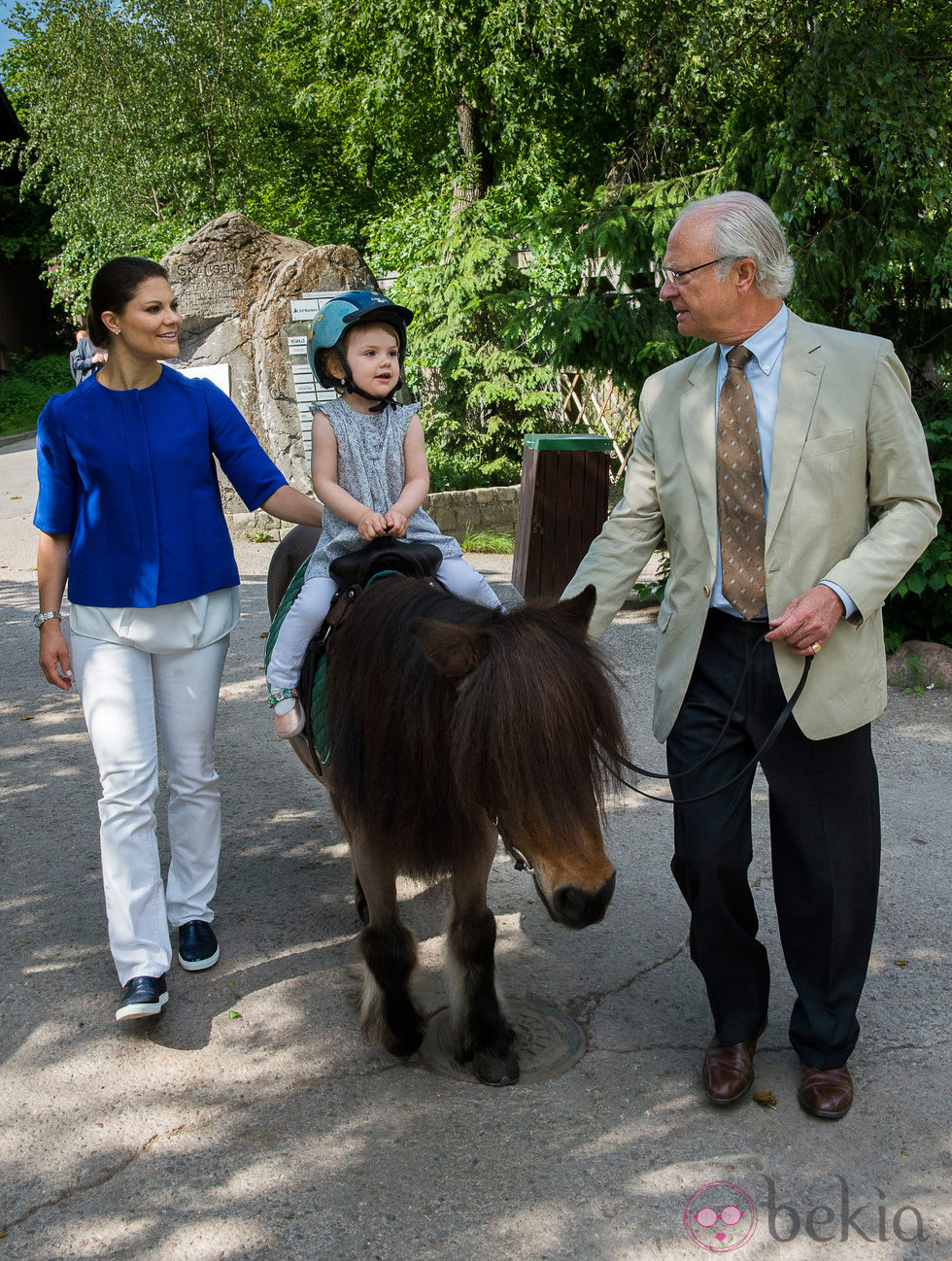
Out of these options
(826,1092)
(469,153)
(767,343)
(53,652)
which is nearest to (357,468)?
(53,652)

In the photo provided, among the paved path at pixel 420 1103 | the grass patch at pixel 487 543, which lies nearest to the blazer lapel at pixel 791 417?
the paved path at pixel 420 1103

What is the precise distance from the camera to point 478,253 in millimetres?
14141

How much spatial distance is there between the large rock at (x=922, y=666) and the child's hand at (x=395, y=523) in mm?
4574

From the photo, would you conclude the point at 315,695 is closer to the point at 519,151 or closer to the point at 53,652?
the point at 53,652

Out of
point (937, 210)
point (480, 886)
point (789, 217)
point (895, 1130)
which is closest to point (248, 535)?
point (789, 217)

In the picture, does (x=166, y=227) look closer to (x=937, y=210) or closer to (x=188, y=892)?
(x=937, y=210)

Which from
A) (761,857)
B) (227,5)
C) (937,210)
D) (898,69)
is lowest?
(761,857)

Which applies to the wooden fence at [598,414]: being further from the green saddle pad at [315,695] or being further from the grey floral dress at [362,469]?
the green saddle pad at [315,695]

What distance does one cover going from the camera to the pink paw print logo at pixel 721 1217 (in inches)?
90.4

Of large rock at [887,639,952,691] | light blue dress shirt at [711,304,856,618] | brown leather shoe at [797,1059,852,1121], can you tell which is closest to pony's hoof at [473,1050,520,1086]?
brown leather shoe at [797,1059,852,1121]

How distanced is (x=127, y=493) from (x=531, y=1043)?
2.16 metres

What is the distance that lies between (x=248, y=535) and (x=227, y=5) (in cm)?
1669

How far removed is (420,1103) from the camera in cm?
287

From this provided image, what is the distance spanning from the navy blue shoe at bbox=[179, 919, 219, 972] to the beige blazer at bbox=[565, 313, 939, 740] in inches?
77.4
